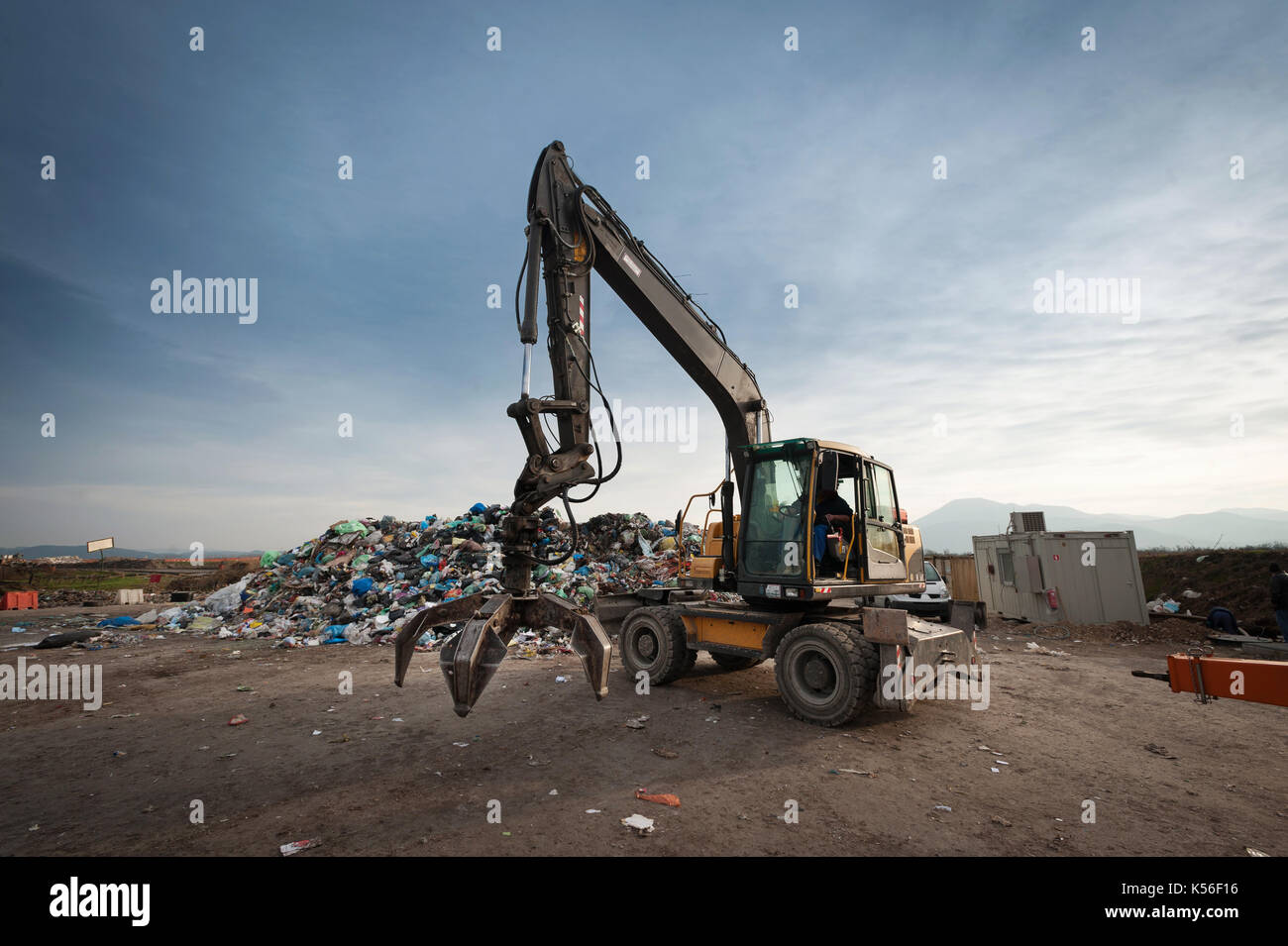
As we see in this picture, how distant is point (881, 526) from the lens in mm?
6777

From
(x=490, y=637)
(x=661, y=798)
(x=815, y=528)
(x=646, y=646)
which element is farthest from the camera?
(x=646, y=646)

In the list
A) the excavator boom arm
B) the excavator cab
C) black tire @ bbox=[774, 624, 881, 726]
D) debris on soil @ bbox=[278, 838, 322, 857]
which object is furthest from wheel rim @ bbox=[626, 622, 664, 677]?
debris on soil @ bbox=[278, 838, 322, 857]

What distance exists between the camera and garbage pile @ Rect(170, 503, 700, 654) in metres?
11.8

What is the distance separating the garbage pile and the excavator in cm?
428

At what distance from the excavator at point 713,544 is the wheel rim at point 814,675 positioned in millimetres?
14

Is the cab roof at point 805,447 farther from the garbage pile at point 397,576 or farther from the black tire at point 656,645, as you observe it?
the garbage pile at point 397,576

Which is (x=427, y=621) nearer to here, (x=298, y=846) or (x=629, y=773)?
(x=298, y=846)

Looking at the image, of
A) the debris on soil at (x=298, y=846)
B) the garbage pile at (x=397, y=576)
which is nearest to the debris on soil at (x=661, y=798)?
the debris on soil at (x=298, y=846)

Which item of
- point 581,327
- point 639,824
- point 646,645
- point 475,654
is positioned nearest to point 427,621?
point 475,654

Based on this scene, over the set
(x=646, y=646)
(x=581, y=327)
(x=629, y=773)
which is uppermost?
(x=581, y=327)

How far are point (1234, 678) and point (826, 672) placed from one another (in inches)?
124

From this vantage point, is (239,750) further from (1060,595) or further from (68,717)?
(1060,595)

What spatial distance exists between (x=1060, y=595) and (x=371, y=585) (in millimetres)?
14818
